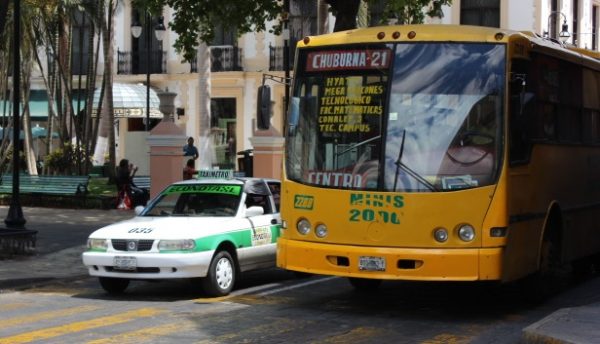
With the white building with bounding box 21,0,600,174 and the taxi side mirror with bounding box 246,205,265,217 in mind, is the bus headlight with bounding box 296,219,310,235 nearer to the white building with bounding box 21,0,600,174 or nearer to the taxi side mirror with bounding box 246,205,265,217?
the taxi side mirror with bounding box 246,205,265,217

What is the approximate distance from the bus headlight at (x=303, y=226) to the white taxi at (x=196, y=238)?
1.58 m

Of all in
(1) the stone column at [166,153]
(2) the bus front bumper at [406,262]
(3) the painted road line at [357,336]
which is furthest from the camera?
(1) the stone column at [166,153]

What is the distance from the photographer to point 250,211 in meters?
Result: 13.2

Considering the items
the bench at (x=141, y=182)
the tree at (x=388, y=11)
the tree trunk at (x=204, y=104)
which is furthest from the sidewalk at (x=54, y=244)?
the tree trunk at (x=204, y=104)

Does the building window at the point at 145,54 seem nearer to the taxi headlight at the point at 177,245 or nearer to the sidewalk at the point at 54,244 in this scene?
the sidewalk at the point at 54,244

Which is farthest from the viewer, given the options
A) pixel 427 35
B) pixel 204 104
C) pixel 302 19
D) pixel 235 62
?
pixel 235 62

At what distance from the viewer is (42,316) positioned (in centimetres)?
1088

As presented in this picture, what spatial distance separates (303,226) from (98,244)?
3.01 m

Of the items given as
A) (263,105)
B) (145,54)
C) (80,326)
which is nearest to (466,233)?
(263,105)

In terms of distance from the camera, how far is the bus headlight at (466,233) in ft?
33.6

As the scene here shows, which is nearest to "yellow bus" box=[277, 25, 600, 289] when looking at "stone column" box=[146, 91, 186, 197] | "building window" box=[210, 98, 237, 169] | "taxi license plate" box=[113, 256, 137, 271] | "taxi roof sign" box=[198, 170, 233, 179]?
"taxi license plate" box=[113, 256, 137, 271]

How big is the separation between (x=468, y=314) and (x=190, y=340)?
3.67 meters

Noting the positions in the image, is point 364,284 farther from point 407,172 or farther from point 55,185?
point 55,185

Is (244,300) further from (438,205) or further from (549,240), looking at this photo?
(549,240)
